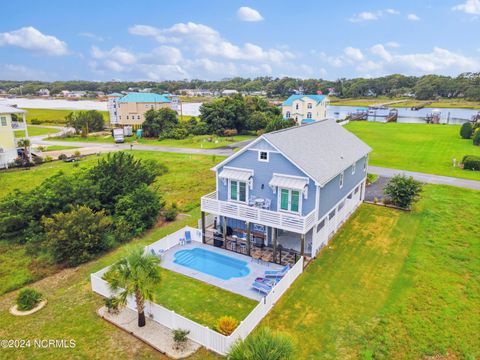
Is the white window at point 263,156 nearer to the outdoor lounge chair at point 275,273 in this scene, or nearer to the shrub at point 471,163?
the outdoor lounge chair at point 275,273

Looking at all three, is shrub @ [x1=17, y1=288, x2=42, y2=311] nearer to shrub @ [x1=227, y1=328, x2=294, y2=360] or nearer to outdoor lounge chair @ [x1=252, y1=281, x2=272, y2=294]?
outdoor lounge chair @ [x1=252, y1=281, x2=272, y2=294]

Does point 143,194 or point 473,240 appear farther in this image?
point 143,194

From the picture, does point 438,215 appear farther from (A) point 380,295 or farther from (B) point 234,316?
(B) point 234,316

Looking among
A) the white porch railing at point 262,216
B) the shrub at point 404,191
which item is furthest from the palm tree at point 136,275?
the shrub at point 404,191

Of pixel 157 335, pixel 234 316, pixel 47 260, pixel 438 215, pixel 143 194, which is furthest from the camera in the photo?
pixel 438 215

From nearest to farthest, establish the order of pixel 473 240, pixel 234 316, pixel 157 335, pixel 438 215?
1. pixel 157 335
2. pixel 234 316
3. pixel 473 240
4. pixel 438 215

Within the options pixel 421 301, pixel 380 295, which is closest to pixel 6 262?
pixel 380 295

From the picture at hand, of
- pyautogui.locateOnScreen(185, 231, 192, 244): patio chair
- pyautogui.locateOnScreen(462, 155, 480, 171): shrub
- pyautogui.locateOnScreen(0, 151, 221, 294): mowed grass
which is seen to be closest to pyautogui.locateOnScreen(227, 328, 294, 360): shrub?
pyautogui.locateOnScreen(185, 231, 192, 244): patio chair
